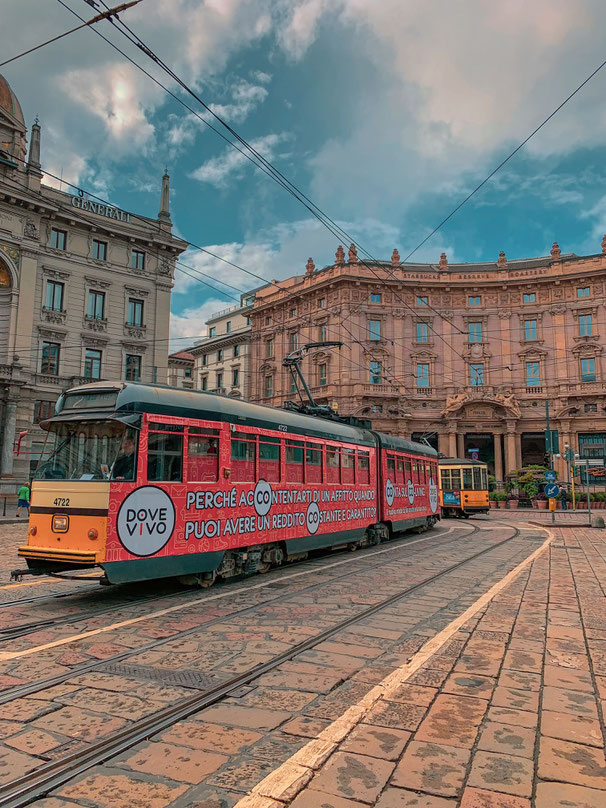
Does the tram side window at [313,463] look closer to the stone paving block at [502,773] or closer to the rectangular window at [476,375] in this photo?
the stone paving block at [502,773]

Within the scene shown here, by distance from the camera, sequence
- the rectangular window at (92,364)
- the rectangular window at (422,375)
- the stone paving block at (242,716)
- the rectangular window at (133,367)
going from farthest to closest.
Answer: the rectangular window at (422,375) → the rectangular window at (133,367) → the rectangular window at (92,364) → the stone paving block at (242,716)

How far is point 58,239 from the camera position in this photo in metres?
29.0

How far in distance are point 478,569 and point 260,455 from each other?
464cm

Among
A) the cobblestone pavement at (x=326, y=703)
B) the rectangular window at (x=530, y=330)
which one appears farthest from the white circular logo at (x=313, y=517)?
the rectangular window at (x=530, y=330)

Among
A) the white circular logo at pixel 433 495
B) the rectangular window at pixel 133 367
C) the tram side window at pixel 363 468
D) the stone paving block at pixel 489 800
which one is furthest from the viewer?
the rectangular window at pixel 133 367

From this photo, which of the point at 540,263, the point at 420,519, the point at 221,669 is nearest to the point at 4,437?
the point at 420,519

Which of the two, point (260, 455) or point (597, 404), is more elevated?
point (597, 404)

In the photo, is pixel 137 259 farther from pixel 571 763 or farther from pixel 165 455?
pixel 571 763

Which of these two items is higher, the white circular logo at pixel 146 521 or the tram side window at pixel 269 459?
the tram side window at pixel 269 459

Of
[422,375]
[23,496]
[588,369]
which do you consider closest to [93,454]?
[23,496]

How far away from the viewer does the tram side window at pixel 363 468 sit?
14133 mm

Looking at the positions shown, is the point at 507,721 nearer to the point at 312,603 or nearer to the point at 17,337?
the point at 312,603

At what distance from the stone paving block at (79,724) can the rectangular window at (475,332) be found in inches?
1763

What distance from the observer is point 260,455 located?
9852mm
